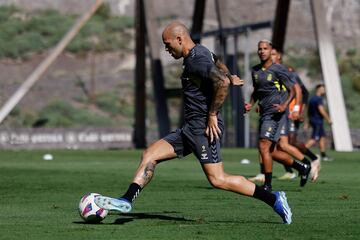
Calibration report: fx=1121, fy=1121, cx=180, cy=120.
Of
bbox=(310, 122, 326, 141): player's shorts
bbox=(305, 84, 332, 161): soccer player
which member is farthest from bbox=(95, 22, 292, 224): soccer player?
bbox=(310, 122, 326, 141): player's shorts

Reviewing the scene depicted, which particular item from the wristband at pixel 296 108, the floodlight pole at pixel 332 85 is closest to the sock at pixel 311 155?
the wristband at pixel 296 108

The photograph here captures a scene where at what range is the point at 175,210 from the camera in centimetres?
1244

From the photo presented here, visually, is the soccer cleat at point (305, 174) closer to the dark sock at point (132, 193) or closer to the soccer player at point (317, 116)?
the dark sock at point (132, 193)

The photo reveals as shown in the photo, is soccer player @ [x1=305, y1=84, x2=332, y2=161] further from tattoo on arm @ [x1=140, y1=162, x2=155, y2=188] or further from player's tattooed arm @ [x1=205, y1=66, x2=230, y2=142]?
player's tattooed arm @ [x1=205, y1=66, x2=230, y2=142]

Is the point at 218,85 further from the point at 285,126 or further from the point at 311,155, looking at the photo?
the point at 311,155

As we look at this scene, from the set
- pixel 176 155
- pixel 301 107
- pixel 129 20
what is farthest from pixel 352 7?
pixel 176 155

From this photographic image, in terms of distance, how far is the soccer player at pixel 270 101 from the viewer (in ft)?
52.3

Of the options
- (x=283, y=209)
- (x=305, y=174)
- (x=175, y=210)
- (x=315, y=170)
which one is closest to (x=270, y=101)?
(x=305, y=174)

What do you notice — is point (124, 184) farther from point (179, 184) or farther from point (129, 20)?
point (129, 20)

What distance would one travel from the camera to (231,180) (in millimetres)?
10938

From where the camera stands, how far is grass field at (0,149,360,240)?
9.86m

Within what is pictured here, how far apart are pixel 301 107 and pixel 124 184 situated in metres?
3.73

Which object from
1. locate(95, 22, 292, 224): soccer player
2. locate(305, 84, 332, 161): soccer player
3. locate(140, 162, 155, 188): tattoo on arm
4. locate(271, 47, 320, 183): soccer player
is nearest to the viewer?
locate(95, 22, 292, 224): soccer player

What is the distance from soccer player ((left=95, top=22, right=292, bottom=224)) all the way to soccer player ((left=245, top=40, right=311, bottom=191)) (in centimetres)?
484
